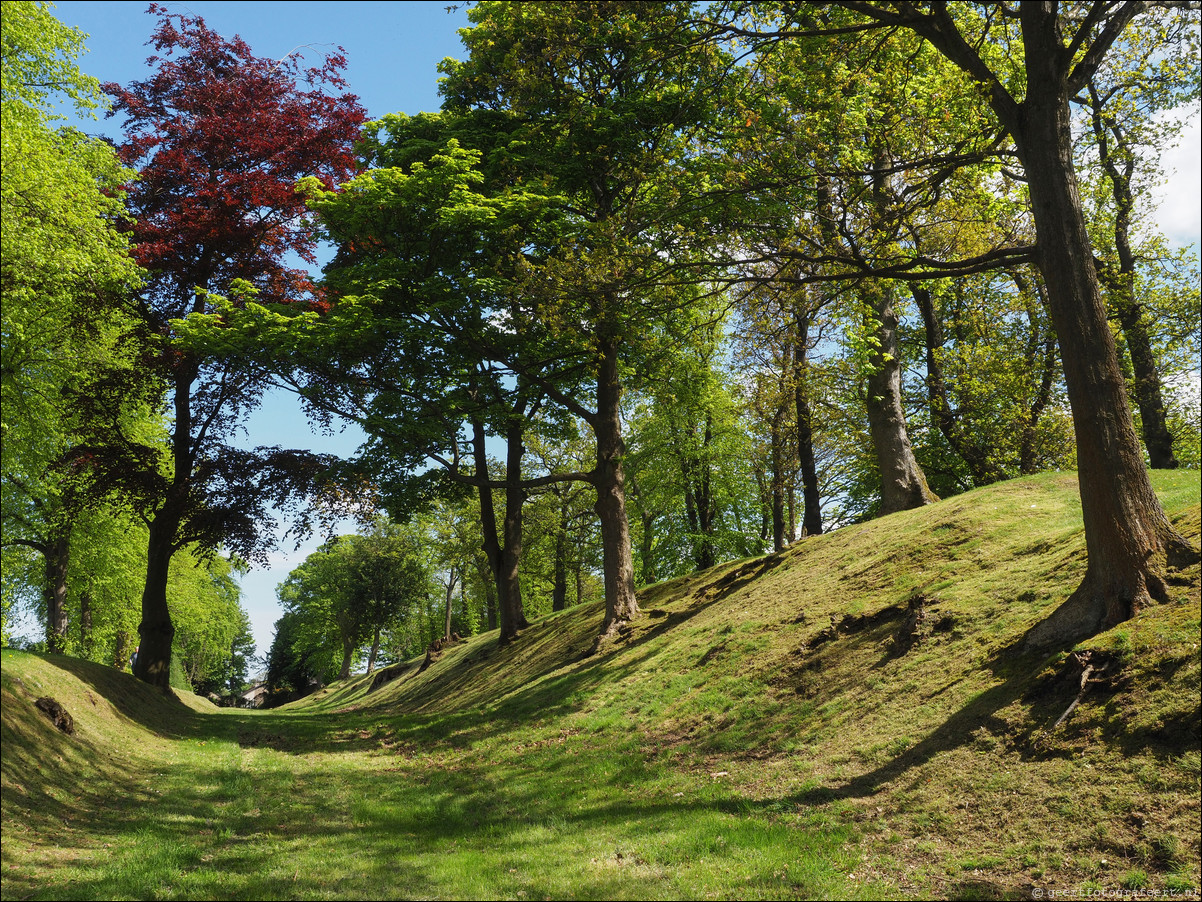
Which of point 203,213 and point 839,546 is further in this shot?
point 203,213

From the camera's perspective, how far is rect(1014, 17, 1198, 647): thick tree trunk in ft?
28.2

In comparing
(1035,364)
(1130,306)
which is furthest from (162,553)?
(1130,306)

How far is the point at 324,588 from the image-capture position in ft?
196

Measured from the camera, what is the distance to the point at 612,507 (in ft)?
68.4

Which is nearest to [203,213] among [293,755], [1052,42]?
[293,755]

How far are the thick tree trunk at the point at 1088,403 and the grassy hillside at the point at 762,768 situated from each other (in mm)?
594

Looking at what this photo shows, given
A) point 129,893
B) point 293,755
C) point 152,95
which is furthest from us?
point 152,95

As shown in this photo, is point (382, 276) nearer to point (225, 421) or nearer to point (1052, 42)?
point (225, 421)

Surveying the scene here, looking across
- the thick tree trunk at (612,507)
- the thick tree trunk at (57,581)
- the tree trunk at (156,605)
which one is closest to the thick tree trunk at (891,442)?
the thick tree trunk at (612,507)

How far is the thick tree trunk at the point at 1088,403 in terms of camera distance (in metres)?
8.59

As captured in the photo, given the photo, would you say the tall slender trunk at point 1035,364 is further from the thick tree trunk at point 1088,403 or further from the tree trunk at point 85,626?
the tree trunk at point 85,626

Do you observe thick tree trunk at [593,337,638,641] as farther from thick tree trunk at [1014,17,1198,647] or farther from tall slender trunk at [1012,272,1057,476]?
tall slender trunk at [1012,272,1057,476]

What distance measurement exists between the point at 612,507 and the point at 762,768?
11.3 m

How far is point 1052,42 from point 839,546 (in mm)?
11615
